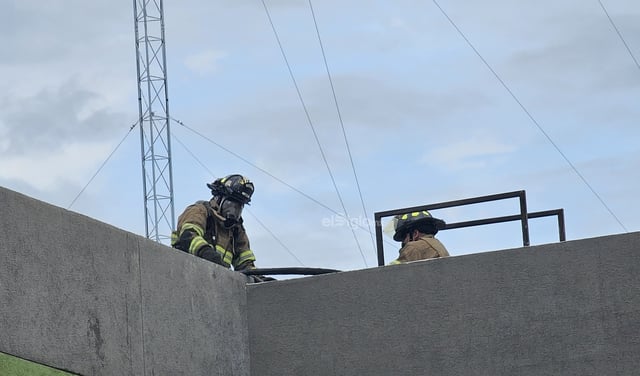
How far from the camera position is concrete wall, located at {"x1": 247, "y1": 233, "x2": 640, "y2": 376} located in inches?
365

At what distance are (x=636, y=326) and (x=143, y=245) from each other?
3293mm

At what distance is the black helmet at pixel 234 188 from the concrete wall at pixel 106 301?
7.54 feet

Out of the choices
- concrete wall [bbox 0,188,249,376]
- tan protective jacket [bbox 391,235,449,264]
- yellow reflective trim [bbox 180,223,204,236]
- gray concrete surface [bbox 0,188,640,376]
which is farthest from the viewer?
yellow reflective trim [bbox 180,223,204,236]

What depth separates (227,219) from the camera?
483 inches

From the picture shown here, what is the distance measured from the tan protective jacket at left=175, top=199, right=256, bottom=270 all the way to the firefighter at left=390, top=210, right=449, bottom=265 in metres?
1.47

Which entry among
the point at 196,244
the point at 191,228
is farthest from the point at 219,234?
the point at 196,244

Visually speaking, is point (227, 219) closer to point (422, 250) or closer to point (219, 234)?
point (219, 234)

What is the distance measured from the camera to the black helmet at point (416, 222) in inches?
459

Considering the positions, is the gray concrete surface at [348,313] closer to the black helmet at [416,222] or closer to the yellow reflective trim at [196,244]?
the yellow reflective trim at [196,244]

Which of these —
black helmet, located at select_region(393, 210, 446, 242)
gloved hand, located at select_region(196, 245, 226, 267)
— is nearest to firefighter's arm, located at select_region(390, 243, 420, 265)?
black helmet, located at select_region(393, 210, 446, 242)

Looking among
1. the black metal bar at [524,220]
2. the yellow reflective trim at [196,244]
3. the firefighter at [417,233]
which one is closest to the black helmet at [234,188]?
the yellow reflective trim at [196,244]

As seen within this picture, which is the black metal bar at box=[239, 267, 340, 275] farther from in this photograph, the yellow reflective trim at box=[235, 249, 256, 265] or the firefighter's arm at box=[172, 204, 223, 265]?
the yellow reflective trim at box=[235, 249, 256, 265]

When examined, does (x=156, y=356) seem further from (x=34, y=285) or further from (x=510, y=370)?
(x=510, y=370)

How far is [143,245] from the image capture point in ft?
29.2
